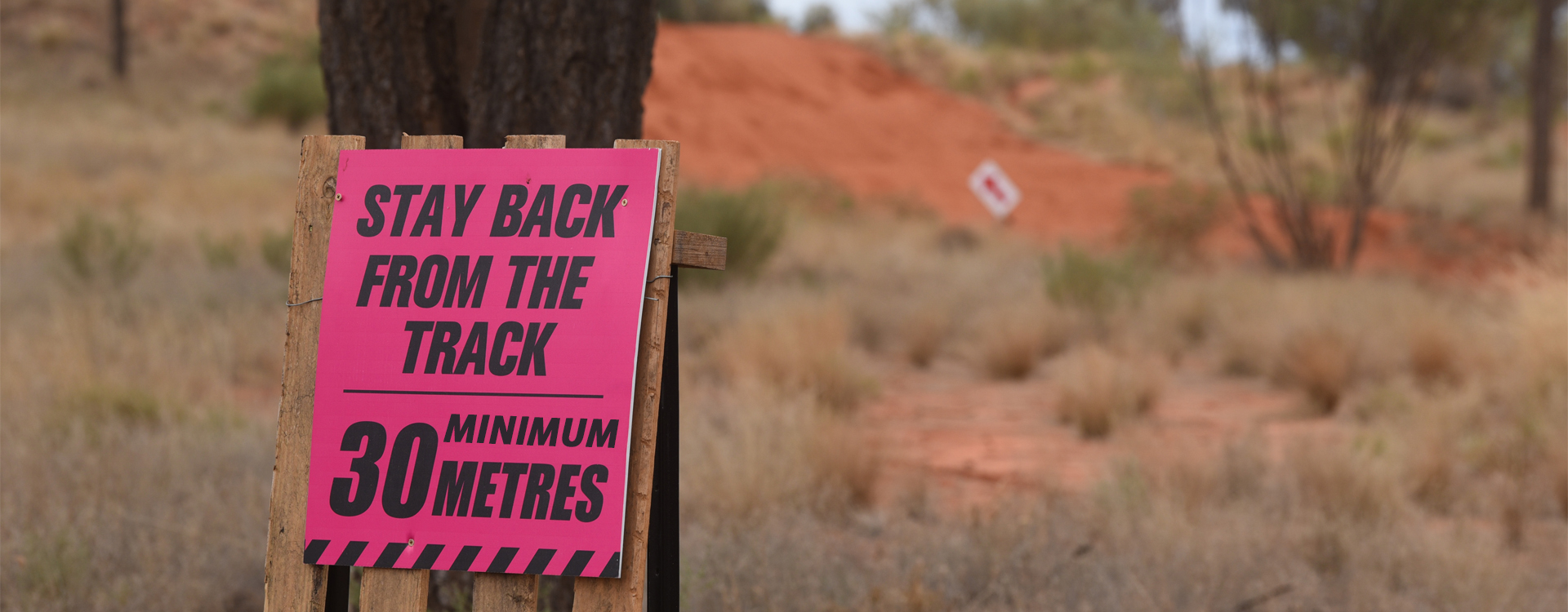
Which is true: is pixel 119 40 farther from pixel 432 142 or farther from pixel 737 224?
pixel 432 142

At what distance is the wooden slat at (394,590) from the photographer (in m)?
1.79

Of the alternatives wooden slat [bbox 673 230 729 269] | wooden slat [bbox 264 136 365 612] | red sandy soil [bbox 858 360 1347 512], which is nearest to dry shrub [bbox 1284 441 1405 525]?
red sandy soil [bbox 858 360 1347 512]

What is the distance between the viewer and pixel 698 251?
190 centimetres

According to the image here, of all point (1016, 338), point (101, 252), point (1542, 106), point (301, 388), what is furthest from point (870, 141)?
point (301, 388)

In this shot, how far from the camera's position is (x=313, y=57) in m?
21.8

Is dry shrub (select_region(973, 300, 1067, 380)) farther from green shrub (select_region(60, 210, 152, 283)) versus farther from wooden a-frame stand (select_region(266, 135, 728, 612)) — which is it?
green shrub (select_region(60, 210, 152, 283))

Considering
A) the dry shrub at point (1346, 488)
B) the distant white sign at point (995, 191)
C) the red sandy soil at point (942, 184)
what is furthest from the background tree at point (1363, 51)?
the dry shrub at point (1346, 488)

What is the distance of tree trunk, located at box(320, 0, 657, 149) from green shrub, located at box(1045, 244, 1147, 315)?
640 centimetres

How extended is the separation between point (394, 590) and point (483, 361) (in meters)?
0.44

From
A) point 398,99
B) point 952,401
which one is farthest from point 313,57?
point 398,99

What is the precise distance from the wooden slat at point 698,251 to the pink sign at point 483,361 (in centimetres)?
9

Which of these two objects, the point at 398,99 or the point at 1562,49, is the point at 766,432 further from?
the point at 1562,49

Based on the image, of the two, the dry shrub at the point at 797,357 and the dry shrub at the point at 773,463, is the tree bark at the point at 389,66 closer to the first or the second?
the dry shrub at the point at 773,463

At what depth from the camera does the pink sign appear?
1.76 meters
